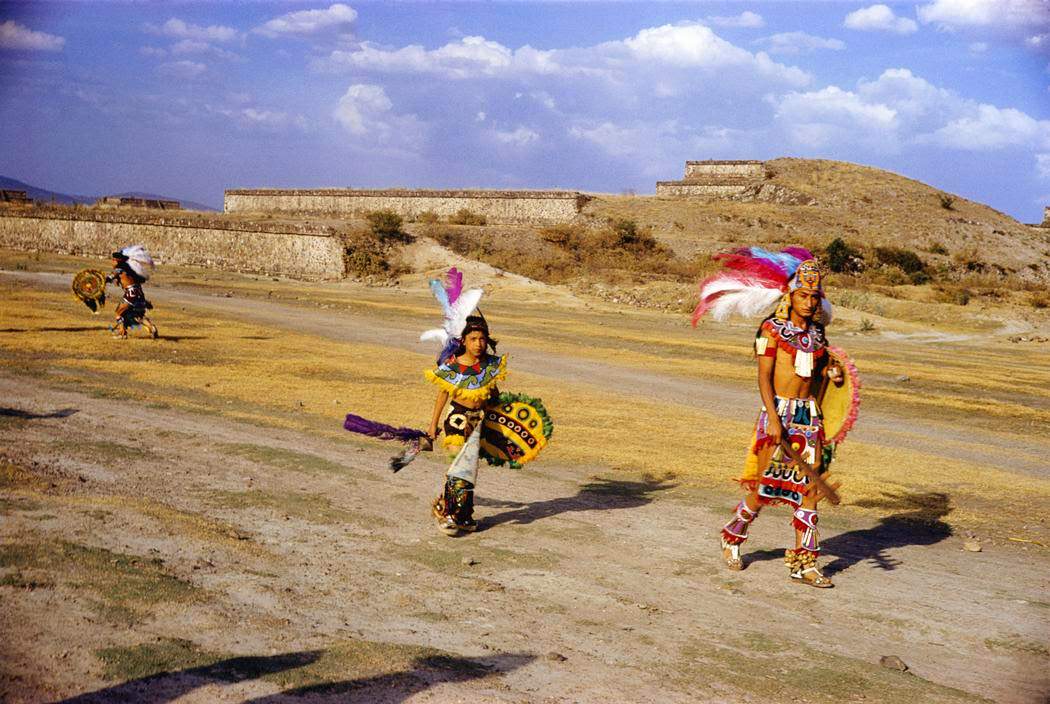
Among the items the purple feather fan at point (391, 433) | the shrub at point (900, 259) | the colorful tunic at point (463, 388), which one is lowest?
the purple feather fan at point (391, 433)

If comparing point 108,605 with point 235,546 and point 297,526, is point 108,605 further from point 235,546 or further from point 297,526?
point 297,526

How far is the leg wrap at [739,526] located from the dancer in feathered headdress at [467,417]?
1.85 m

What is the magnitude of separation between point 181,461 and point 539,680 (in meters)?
6.50

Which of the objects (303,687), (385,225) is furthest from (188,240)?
(303,687)

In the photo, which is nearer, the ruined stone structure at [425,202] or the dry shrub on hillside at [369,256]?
the dry shrub on hillside at [369,256]

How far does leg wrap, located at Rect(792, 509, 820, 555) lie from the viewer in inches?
305

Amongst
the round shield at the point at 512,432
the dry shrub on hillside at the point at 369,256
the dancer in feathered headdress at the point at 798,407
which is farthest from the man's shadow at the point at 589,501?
the dry shrub on hillside at the point at 369,256

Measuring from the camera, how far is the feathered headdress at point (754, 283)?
26.5ft

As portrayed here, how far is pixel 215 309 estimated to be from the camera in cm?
3103

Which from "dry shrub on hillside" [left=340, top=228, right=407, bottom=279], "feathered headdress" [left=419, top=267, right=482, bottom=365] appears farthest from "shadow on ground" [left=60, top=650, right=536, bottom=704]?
"dry shrub on hillside" [left=340, top=228, right=407, bottom=279]

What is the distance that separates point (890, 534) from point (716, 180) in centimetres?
5827

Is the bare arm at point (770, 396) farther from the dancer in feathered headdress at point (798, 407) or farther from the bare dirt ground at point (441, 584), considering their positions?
the bare dirt ground at point (441, 584)

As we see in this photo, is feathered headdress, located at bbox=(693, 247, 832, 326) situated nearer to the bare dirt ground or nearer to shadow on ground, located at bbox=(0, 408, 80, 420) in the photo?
the bare dirt ground

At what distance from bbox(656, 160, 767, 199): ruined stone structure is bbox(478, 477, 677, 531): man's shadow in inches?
2187
